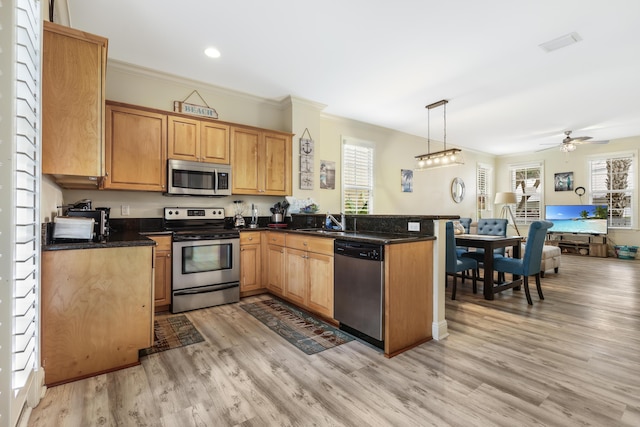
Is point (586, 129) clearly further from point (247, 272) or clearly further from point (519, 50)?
point (247, 272)

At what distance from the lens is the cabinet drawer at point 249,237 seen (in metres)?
3.75

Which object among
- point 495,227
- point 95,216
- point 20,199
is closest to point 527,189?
point 495,227

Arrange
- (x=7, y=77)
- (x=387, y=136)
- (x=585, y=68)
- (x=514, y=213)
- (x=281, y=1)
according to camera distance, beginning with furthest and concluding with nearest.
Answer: (x=514, y=213), (x=387, y=136), (x=585, y=68), (x=281, y=1), (x=7, y=77)

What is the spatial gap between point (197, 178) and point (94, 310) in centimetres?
201

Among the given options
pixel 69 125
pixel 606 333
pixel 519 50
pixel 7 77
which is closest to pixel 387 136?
pixel 519 50

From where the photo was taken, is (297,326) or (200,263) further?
(200,263)

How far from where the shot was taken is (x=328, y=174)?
522 centimetres

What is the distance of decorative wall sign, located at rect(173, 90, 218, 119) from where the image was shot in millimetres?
3824

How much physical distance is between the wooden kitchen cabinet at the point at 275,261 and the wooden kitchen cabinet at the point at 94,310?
161 cm

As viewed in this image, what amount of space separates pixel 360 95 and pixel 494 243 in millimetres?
2761

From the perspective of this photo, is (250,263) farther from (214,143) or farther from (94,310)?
(94,310)

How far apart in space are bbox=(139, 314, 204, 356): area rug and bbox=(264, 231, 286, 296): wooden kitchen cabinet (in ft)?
3.49

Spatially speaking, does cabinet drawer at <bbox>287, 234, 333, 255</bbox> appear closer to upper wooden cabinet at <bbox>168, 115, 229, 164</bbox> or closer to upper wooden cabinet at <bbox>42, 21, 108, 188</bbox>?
upper wooden cabinet at <bbox>168, 115, 229, 164</bbox>

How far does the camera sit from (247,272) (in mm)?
3787
